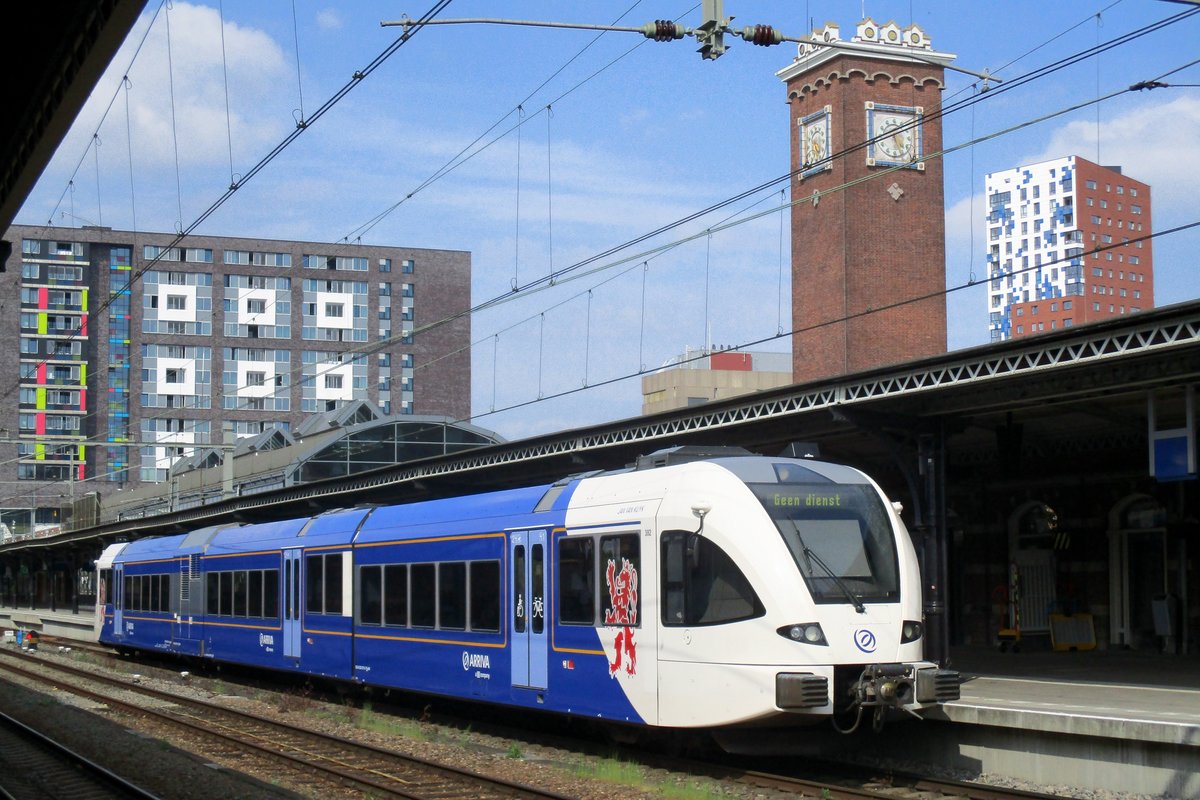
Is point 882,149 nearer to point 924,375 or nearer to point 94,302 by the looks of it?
point 924,375

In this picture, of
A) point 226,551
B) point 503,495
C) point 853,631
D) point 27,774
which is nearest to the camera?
point 853,631

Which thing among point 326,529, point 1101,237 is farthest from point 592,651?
point 1101,237

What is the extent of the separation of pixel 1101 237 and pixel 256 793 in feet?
474

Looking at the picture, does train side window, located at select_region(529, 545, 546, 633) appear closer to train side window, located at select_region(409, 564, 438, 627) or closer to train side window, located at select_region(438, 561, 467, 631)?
train side window, located at select_region(438, 561, 467, 631)

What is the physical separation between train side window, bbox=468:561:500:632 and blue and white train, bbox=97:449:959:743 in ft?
0.09

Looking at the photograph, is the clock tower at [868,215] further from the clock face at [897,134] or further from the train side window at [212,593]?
the train side window at [212,593]

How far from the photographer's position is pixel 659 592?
42.8ft

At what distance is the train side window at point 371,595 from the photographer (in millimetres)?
18891

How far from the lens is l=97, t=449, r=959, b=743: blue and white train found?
1223 centimetres

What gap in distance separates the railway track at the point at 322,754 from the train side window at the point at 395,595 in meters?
1.81

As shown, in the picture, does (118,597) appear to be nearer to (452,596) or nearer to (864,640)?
(452,596)

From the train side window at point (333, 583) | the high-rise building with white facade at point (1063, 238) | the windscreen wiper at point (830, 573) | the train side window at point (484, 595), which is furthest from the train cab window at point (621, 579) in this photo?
the high-rise building with white facade at point (1063, 238)

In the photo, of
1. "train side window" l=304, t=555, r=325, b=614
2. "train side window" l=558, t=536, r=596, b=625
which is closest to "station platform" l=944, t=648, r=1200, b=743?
"train side window" l=558, t=536, r=596, b=625

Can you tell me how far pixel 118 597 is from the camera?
33.8 meters
